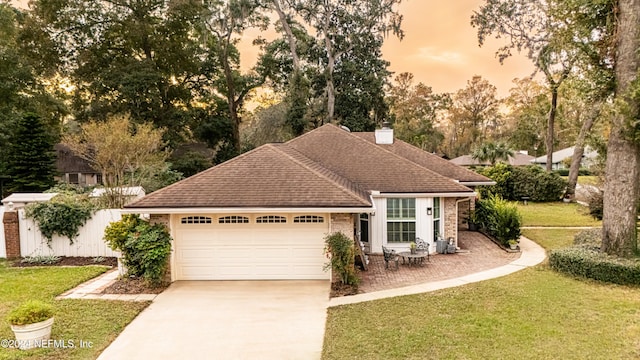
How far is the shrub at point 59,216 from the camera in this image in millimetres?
12984

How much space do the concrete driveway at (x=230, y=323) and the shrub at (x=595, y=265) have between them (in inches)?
274

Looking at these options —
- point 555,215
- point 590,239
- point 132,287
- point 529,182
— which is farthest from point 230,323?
point 529,182

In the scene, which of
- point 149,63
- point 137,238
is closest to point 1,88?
point 149,63

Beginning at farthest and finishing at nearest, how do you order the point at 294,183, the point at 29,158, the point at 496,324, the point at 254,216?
the point at 29,158 < the point at 294,183 < the point at 254,216 < the point at 496,324

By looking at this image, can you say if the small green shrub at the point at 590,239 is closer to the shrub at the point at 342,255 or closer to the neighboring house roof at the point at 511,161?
the shrub at the point at 342,255

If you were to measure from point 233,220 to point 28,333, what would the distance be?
522 centimetres

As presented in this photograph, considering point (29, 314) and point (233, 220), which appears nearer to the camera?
point (29, 314)

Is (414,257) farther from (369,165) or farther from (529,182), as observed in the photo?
(529,182)

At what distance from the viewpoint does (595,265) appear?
34.1 ft

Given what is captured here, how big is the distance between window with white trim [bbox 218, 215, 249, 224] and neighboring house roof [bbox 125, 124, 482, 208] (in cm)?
61

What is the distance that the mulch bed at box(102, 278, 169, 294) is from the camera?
33.2ft

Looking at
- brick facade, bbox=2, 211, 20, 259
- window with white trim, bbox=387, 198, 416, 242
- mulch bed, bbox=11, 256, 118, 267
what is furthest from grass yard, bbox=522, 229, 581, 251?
brick facade, bbox=2, 211, 20, 259

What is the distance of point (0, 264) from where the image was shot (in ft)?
41.6

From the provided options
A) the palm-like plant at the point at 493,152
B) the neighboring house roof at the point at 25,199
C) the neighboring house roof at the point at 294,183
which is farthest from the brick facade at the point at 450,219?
the palm-like plant at the point at 493,152
